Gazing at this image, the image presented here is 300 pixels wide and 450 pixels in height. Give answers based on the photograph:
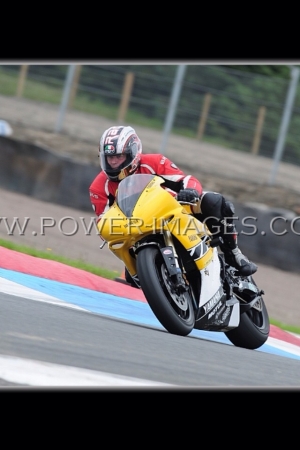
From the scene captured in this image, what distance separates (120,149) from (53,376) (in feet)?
8.01

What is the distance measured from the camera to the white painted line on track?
418 centimetres

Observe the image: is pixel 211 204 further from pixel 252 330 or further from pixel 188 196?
pixel 252 330

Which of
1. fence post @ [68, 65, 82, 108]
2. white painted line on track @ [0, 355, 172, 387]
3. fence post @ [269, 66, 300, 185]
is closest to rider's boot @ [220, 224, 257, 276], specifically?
white painted line on track @ [0, 355, 172, 387]

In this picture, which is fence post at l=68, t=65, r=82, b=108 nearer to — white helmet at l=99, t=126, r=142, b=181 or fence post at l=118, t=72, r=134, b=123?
fence post at l=118, t=72, r=134, b=123

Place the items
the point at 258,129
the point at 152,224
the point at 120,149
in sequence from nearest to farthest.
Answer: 1. the point at 152,224
2. the point at 120,149
3. the point at 258,129

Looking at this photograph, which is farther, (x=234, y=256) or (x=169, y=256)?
(x=234, y=256)

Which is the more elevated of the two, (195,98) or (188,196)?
(195,98)

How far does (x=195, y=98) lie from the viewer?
17.0 metres

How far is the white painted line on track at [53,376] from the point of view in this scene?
4.18 meters

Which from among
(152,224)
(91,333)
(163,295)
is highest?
(152,224)

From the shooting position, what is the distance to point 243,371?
5.42 metres

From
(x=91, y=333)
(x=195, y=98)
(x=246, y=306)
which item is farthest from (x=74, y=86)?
(x=91, y=333)
